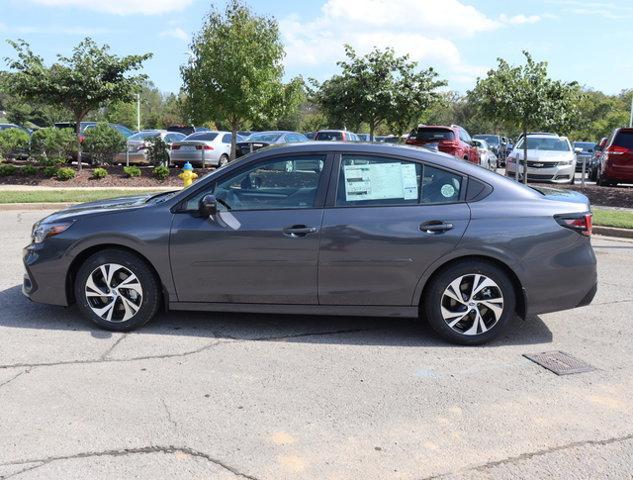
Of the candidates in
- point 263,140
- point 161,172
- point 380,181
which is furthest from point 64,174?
point 380,181

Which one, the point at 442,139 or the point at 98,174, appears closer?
the point at 98,174

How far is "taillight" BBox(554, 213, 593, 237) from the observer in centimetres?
488

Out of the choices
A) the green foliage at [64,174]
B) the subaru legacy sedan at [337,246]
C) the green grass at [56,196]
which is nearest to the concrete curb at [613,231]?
the subaru legacy sedan at [337,246]

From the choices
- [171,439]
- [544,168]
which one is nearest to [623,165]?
[544,168]

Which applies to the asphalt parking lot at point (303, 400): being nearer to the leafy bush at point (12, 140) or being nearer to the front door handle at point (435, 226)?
the front door handle at point (435, 226)

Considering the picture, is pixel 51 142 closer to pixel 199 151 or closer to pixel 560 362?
pixel 199 151

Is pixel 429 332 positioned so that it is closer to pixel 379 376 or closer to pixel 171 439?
pixel 379 376

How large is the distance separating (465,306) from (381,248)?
80 centimetres

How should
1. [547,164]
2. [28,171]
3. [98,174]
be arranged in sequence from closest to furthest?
[98,174] < [28,171] < [547,164]

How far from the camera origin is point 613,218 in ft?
39.2

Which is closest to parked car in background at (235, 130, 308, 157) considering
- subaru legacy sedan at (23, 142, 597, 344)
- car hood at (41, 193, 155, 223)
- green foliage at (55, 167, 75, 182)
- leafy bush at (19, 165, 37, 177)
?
green foliage at (55, 167, 75, 182)

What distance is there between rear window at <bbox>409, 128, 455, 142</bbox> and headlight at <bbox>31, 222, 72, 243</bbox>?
1525 cm

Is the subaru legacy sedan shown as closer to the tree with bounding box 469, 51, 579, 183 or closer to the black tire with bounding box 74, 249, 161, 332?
the black tire with bounding box 74, 249, 161, 332

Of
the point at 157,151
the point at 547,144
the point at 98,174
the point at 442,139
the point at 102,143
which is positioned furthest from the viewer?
the point at 547,144
